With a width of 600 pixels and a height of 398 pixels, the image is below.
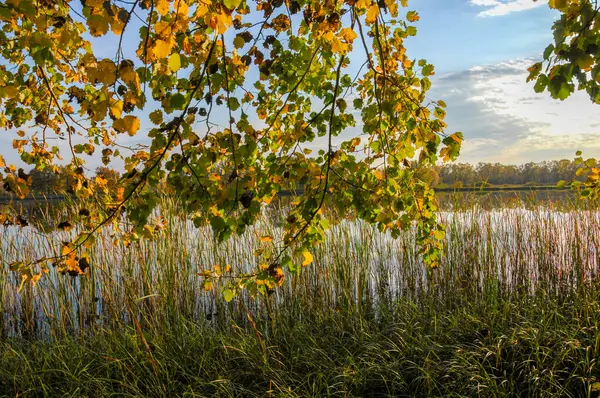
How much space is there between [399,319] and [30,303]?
274 cm

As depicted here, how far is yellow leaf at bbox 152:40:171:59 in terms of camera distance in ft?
3.62

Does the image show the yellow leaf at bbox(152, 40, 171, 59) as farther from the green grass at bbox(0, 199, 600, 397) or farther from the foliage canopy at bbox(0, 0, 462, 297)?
the green grass at bbox(0, 199, 600, 397)

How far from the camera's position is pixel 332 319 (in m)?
2.79

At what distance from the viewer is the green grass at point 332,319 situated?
2100 millimetres

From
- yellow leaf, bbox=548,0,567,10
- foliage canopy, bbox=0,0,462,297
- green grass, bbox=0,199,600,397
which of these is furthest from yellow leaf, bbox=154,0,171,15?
green grass, bbox=0,199,600,397

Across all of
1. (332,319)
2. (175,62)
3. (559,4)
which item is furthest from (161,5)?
(332,319)

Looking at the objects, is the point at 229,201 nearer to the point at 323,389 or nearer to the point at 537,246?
the point at 323,389

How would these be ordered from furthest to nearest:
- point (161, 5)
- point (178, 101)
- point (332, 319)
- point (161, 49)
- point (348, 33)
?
point (332, 319), point (348, 33), point (178, 101), point (161, 5), point (161, 49)

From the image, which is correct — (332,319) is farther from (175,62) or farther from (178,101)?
(175,62)

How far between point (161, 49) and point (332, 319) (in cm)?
207

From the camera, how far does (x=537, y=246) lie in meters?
3.68

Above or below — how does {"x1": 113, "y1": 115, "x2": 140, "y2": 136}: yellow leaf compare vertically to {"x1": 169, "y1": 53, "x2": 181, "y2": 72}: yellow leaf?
below

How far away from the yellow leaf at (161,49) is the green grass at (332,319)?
1.40 m

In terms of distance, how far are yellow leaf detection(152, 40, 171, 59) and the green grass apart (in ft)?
4.60
